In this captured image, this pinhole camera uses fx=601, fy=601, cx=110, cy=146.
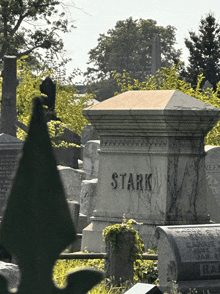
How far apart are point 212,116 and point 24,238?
641 centimetres

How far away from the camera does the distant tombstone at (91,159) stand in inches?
669

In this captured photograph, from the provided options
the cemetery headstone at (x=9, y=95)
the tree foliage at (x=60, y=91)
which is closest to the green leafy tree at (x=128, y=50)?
the tree foliage at (x=60, y=91)

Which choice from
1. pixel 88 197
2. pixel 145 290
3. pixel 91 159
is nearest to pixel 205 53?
pixel 91 159

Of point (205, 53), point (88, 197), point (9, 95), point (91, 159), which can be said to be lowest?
point (88, 197)

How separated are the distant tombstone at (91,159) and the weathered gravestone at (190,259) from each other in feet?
35.8

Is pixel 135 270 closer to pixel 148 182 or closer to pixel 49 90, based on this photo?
pixel 148 182

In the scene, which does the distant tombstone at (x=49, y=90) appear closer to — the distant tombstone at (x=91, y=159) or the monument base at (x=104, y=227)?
the distant tombstone at (x=91, y=159)

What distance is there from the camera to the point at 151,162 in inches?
289

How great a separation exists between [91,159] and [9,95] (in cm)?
479

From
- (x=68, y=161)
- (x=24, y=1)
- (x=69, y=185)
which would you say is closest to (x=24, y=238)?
(x=69, y=185)

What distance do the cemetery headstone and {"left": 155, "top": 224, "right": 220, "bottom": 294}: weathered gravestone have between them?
7.51 m

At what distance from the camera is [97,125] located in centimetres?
760

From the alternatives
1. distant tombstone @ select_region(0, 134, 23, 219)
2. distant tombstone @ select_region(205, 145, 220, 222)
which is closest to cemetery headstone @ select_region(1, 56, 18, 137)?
distant tombstone @ select_region(0, 134, 23, 219)

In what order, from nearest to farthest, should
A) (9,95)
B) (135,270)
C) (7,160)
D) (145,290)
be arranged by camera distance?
(145,290)
(135,270)
(7,160)
(9,95)
